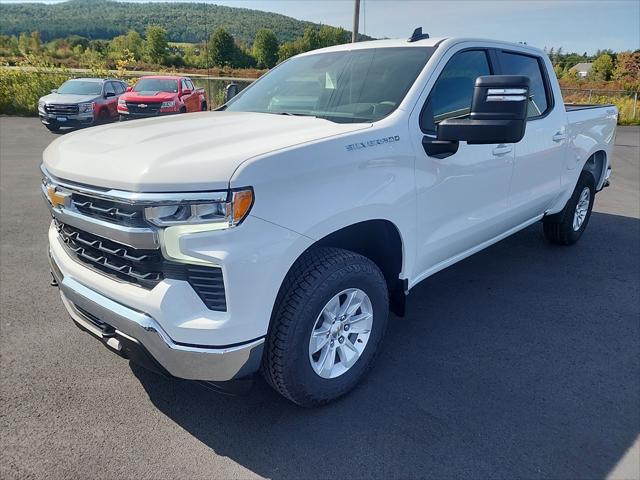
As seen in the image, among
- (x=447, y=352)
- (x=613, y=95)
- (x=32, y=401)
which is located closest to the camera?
(x=32, y=401)

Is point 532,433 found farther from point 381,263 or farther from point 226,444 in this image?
point 226,444

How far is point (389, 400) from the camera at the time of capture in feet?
9.02

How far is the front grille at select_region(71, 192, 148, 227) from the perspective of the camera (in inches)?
79.1

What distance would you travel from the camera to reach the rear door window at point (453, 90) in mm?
2910

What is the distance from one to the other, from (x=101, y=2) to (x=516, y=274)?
17274 cm

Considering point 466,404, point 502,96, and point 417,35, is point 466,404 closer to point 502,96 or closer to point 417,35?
point 502,96

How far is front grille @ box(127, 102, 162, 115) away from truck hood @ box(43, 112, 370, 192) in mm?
13303

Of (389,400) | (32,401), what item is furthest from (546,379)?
(32,401)

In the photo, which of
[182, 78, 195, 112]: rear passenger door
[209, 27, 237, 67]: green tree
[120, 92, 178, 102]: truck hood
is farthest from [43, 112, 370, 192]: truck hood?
[209, 27, 237, 67]: green tree

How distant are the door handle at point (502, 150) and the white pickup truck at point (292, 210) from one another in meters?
0.02

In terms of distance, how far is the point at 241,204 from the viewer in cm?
195

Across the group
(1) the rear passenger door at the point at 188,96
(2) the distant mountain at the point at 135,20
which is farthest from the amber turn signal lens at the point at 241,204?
(2) the distant mountain at the point at 135,20

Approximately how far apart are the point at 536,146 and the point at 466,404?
7.59ft

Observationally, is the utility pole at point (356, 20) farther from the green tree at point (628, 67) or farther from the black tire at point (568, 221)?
the green tree at point (628, 67)
